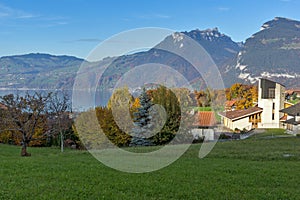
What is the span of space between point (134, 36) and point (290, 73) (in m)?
152

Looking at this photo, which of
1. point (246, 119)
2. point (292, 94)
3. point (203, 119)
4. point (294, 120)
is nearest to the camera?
point (294, 120)

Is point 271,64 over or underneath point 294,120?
over

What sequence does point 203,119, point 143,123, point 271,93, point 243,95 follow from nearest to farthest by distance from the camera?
point 143,123, point 203,119, point 271,93, point 243,95

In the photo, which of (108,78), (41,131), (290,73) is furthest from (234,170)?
(290,73)

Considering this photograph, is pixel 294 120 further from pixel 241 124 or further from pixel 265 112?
pixel 241 124

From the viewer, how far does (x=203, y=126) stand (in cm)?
4412

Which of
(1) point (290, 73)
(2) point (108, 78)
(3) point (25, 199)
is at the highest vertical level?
(1) point (290, 73)

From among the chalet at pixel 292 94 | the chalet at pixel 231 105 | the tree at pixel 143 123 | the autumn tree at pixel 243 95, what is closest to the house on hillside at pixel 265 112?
the chalet at pixel 231 105

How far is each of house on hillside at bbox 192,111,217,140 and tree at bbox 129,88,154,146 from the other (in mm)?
10002

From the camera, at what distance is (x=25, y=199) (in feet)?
27.4

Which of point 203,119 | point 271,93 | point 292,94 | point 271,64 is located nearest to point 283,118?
point 271,93

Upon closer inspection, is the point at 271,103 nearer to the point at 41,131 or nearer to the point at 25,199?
the point at 41,131

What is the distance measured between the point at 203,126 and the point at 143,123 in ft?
54.8

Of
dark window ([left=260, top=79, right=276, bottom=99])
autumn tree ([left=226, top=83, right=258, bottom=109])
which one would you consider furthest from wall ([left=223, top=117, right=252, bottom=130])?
autumn tree ([left=226, top=83, right=258, bottom=109])
